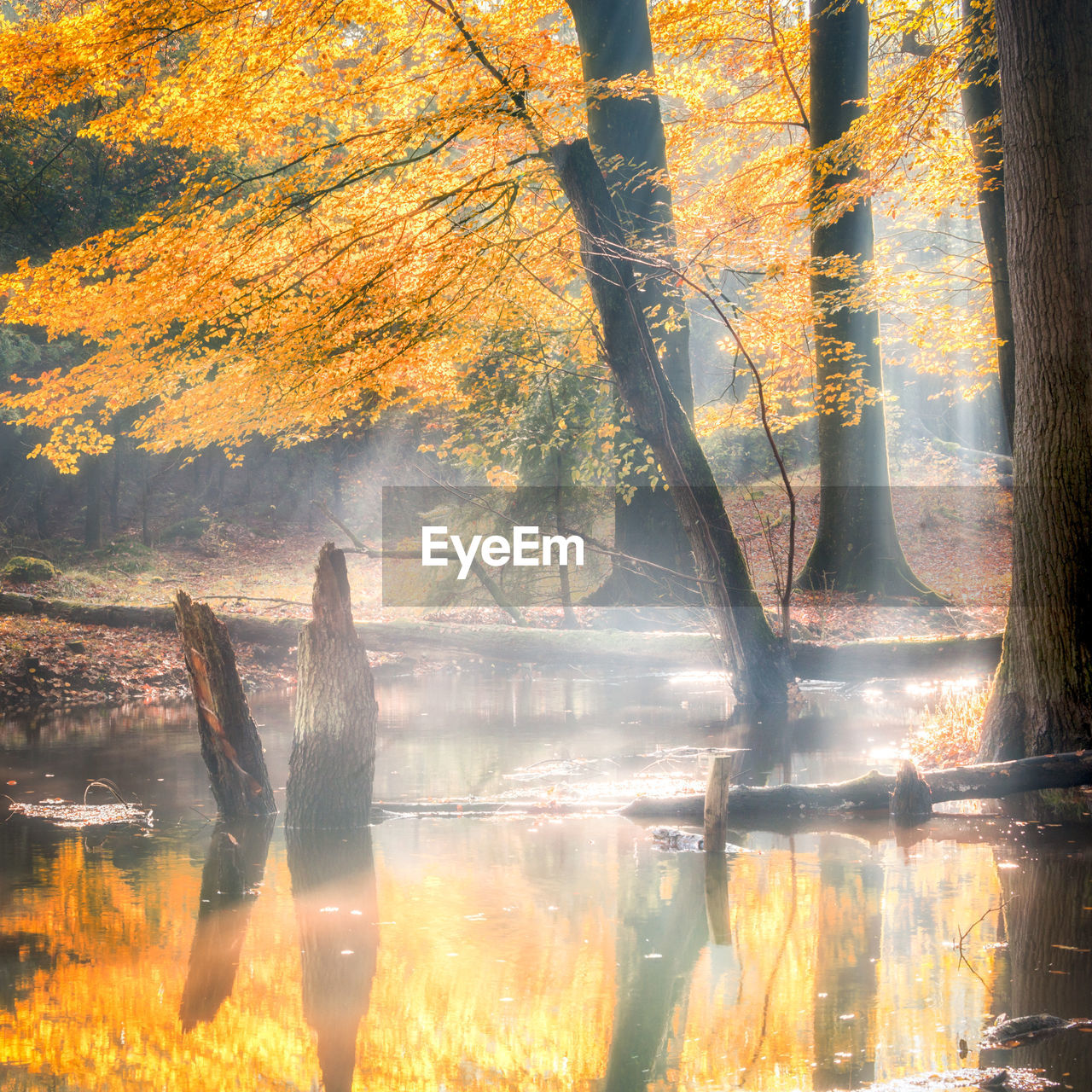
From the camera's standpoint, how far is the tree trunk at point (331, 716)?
23.9 feet

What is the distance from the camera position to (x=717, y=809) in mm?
6820

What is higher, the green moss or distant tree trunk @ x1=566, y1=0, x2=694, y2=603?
distant tree trunk @ x1=566, y1=0, x2=694, y2=603

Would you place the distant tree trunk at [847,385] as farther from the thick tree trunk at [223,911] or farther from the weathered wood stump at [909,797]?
the thick tree trunk at [223,911]

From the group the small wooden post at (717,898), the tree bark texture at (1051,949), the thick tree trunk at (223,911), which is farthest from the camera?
the small wooden post at (717,898)

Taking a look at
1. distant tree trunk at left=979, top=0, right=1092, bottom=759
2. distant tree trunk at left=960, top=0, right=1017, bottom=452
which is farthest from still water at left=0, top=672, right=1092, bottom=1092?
distant tree trunk at left=960, top=0, right=1017, bottom=452

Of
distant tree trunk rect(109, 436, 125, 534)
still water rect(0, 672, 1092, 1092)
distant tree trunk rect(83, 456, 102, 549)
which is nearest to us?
still water rect(0, 672, 1092, 1092)

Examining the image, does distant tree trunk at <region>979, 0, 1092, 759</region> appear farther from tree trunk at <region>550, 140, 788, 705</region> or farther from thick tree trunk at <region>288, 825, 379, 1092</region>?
thick tree trunk at <region>288, 825, 379, 1092</region>

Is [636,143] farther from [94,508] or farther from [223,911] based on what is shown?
[94,508]

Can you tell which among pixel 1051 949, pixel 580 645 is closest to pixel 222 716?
pixel 1051 949

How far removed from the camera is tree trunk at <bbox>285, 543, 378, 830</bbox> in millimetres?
7297

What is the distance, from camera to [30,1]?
84.4ft

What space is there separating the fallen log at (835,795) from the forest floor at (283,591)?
3838 mm

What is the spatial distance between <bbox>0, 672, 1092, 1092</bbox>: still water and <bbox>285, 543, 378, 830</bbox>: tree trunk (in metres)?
0.29

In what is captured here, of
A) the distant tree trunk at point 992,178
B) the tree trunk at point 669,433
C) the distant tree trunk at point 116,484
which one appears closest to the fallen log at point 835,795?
the tree trunk at point 669,433
